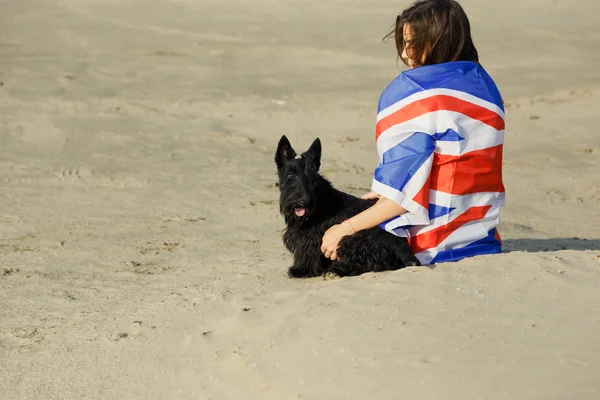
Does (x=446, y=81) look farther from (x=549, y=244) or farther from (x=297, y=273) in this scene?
(x=549, y=244)

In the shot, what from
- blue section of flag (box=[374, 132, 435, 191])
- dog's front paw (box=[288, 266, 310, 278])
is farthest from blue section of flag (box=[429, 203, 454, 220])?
dog's front paw (box=[288, 266, 310, 278])

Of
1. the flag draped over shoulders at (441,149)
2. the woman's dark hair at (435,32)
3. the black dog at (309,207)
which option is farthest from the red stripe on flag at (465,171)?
the black dog at (309,207)

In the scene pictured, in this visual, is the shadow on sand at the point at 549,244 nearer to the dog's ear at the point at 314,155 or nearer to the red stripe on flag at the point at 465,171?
the dog's ear at the point at 314,155

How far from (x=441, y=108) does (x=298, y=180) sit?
4.69 ft

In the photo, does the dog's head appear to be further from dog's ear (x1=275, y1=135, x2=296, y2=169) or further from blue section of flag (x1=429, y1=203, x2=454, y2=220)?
blue section of flag (x1=429, y1=203, x2=454, y2=220)

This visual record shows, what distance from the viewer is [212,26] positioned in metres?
19.5

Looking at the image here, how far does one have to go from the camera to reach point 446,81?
205 inches

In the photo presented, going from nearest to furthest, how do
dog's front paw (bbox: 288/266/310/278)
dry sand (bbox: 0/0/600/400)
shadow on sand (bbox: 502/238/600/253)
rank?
dry sand (bbox: 0/0/600/400) → dog's front paw (bbox: 288/266/310/278) → shadow on sand (bbox: 502/238/600/253)

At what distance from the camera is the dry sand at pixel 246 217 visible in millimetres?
4457

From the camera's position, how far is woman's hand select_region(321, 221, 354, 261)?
5.61 meters

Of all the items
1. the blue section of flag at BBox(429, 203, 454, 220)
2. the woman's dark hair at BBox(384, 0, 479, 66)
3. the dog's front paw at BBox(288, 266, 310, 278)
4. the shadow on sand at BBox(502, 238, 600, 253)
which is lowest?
the shadow on sand at BBox(502, 238, 600, 253)

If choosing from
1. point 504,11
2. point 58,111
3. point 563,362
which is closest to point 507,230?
point 563,362

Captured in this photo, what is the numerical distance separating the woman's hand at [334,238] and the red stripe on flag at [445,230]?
425 millimetres

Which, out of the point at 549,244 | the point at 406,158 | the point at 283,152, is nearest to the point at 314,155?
the point at 283,152
